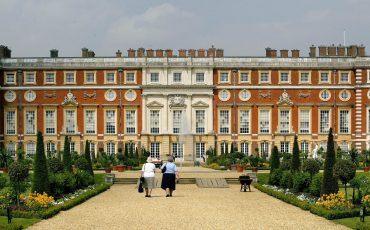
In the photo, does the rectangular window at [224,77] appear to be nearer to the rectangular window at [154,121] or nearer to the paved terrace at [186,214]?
the rectangular window at [154,121]

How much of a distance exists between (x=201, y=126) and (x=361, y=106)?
11.2 m

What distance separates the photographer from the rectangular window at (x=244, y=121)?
5366 centimetres

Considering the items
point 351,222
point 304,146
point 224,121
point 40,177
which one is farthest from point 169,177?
point 304,146

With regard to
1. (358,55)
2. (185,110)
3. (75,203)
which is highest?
(358,55)

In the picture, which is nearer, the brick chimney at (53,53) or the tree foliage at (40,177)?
the tree foliage at (40,177)

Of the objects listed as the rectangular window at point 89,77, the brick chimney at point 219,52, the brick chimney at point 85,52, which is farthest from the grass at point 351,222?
the brick chimney at point 85,52

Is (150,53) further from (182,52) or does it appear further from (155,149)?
(155,149)

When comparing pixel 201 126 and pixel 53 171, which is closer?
pixel 53 171

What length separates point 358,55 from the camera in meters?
54.1

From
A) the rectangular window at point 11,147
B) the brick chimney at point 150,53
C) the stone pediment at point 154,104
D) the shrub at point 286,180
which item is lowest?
the shrub at point 286,180

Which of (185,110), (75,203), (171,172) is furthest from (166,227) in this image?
(185,110)

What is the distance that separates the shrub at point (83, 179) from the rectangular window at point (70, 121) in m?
23.5

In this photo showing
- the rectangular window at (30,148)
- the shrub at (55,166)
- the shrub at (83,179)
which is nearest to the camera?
the shrub at (55,166)

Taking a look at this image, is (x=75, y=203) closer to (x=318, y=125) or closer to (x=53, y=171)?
(x=53, y=171)
